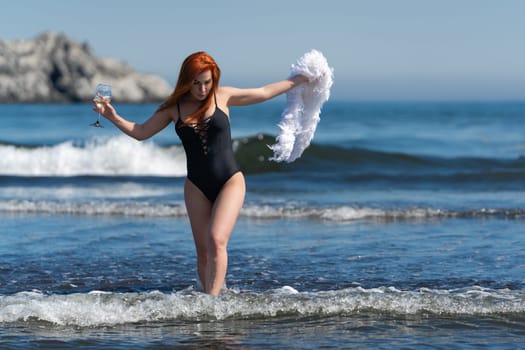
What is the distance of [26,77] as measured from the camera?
5054 inches

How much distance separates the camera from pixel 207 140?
6.87 m

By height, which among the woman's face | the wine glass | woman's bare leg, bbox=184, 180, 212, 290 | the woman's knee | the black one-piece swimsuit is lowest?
the woman's knee

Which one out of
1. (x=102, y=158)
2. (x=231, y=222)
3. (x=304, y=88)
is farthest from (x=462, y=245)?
(x=102, y=158)

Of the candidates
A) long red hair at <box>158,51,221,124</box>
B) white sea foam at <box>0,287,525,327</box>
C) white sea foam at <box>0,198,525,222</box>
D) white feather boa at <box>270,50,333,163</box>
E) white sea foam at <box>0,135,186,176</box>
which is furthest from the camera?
white sea foam at <box>0,135,186,176</box>

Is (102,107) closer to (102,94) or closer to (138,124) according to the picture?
(102,94)

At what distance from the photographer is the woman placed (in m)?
6.71

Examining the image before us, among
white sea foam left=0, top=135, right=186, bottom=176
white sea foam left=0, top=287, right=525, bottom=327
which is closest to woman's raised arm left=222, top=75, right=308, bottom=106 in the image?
white sea foam left=0, top=287, right=525, bottom=327

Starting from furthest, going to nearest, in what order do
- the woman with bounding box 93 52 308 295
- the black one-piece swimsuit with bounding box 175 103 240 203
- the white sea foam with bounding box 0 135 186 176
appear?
Result: 1. the white sea foam with bounding box 0 135 186 176
2. the black one-piece swimsuit with bounding box 175 103 240 203
3. the woman with bounding box 93 52 308 295

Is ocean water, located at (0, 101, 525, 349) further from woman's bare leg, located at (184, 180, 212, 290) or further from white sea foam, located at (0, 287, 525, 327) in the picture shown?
woman's bare leg, located at (184, 180, 212, 290)

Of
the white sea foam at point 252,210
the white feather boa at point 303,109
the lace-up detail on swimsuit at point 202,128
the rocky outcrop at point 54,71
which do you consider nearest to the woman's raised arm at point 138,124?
the lace-up detail on swimsuit at point 202,128

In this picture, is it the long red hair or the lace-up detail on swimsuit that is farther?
the lace-up detail on swimsuit

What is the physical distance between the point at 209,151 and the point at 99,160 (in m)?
19.1

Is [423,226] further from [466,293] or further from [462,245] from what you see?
[466,293]

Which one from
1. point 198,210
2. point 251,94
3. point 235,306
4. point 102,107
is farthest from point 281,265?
point 102,107
